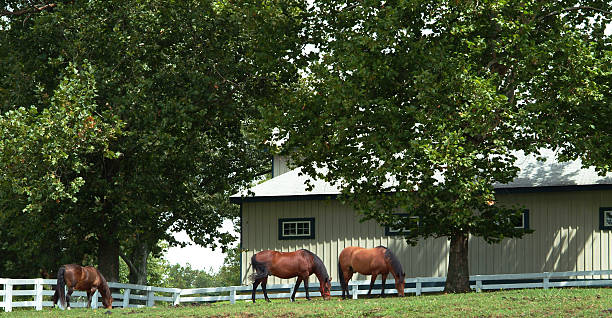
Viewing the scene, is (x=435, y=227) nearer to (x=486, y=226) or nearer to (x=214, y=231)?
(x=486, y=226)

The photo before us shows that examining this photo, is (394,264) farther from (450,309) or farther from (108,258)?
(108,258)

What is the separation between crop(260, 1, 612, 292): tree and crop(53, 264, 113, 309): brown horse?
6.57m

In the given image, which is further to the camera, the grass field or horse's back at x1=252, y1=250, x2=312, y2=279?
horse's back at x1=252, y1=250, x2=312, y2=279

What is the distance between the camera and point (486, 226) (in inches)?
1000

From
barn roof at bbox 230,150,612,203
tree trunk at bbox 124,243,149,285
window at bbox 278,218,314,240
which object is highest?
barn roof at bbox 230,150,612,203

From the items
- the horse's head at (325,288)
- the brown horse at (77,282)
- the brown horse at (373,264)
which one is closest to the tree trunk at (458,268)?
the brown horse at (373,264)

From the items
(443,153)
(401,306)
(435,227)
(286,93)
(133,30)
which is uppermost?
(133,30)

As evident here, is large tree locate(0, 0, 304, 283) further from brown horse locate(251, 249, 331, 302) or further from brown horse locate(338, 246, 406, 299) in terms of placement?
brown horse locate(338, 246, 406, 299)

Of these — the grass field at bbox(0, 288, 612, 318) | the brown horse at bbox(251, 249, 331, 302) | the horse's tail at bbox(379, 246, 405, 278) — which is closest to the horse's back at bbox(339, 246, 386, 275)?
the horse's tail at bbox(379, 246, 405, 278)

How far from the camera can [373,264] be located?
2452 cm

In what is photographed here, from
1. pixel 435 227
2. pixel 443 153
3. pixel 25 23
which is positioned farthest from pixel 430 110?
pixel 25 23

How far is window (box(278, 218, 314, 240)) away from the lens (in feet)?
104

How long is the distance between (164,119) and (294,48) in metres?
4.89

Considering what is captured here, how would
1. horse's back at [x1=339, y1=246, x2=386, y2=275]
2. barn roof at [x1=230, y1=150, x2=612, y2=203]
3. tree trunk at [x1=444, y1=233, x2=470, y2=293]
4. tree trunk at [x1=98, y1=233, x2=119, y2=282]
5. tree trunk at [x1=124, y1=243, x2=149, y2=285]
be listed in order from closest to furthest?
horse's back at [x1=339, y1=246, x2=386, y2=275]
tree trunk at [x1=444, y1=233, x2=470, y2=293]
barn roof at [x1=230, y1=150, x2=612, y2=203]
tree trunk at [x1=98, y1=233, x2=119, y2=282]
tree trunk at [x1=124, y1=243, x2=149, y2=285]
